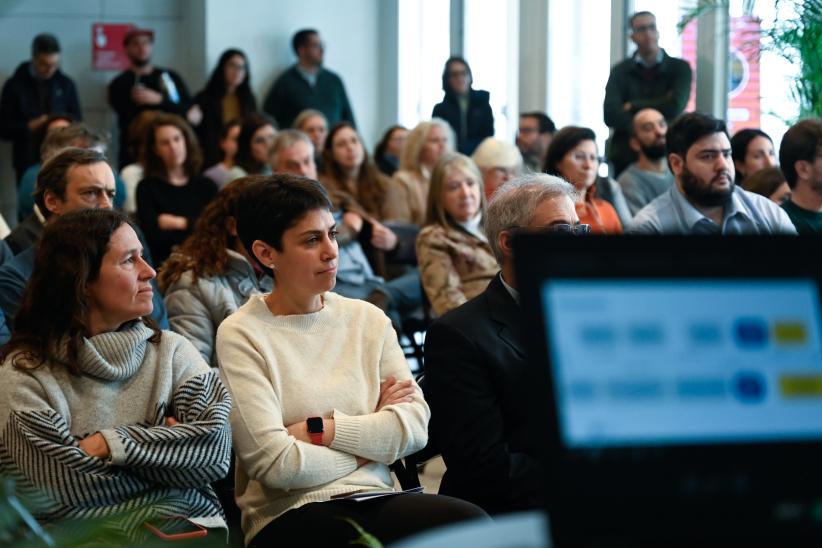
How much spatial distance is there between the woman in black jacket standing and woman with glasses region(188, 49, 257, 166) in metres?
1.59

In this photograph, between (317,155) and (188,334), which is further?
(317,155)

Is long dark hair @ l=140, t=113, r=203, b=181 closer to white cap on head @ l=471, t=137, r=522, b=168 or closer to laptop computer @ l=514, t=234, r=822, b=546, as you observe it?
white cap on head @ l=471, t=137, r=522, b=168

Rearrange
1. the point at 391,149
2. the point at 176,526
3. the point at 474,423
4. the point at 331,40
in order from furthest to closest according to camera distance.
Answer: the point at 331,40, the point at 391,149, the point at 474,423, the point at 176,526

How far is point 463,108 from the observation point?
9492 mm

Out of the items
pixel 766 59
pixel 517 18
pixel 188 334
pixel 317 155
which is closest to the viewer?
pixel 188 334

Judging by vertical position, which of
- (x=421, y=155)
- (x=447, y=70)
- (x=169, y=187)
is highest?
(x=447, y=70)

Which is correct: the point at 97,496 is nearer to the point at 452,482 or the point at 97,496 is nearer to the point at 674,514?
the point at 452,482

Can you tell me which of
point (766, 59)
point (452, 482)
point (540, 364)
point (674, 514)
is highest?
point (766, 59)

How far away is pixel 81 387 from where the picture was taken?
252 cm

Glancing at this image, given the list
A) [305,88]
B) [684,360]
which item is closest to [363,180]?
[305,88]

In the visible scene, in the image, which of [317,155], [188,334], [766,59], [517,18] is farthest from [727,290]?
[517,18]

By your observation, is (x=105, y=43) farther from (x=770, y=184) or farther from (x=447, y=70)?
(x=770, y=184)

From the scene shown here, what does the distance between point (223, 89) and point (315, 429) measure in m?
7.63

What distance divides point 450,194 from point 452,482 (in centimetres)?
282
